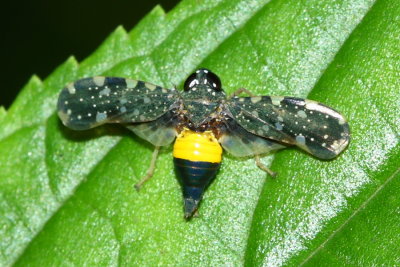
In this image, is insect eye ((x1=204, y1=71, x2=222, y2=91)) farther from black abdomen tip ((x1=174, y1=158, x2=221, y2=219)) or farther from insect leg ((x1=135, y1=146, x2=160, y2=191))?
insect leg ((x1=135, y1=146, x2=160, y2=191))

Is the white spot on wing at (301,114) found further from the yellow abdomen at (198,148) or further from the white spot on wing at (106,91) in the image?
the white spot on wing at (106,91)

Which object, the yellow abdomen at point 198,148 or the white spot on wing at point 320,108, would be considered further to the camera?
the yellow abdomen at point 198,148

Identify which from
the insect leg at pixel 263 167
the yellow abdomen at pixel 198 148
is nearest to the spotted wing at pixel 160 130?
the yellow abdomen at pixel 198 148

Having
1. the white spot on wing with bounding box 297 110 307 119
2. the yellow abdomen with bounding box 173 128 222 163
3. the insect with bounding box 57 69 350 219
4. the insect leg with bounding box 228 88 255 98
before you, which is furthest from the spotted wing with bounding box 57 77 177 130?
the white spot on wing with bounding box 297 110 307 119

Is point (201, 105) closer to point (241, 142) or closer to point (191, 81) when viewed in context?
point (191, 81)

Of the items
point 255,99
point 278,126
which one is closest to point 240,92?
point 255,99

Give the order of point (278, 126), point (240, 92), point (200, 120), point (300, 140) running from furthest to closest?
1. point (240, 92)
2. point (200, 120)
3. point (278, 126)
4. point (300, 140)

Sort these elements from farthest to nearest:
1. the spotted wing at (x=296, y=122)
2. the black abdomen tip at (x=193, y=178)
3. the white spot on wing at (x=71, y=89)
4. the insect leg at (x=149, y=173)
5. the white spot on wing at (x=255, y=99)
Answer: the white spot on wing at (x=71, y=89)
the insect leg at (x=149, y=173)
the white spot on wing at (x=255, y=99)
the black abdomen tip at (x=193, y=178)
the spotted wing at (x=296, y=122)

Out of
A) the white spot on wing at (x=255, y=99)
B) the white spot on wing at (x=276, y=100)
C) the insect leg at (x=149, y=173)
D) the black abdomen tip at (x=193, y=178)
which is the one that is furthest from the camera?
the insect leg at (x=149, y=173)
